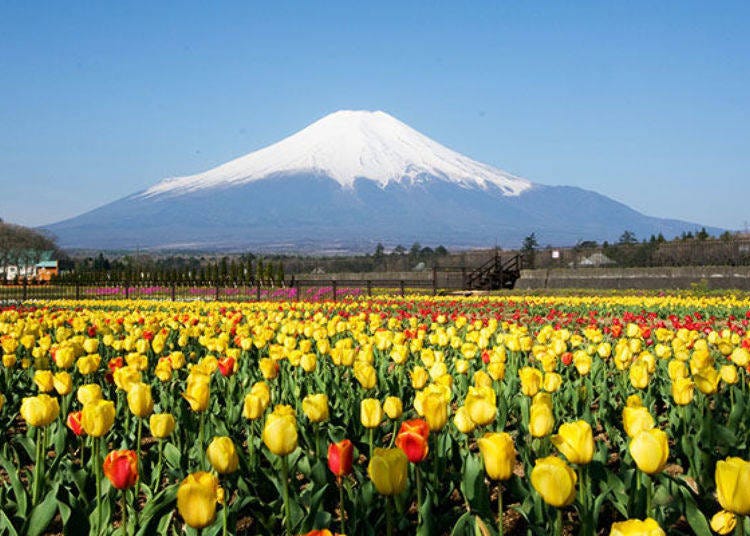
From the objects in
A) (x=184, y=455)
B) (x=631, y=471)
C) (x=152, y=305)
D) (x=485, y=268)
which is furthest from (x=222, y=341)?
(x=485, y=268)

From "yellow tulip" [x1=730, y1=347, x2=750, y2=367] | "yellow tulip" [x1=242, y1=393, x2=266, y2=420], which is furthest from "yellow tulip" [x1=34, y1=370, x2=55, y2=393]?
"yellow tulip" [x1=730, y1=347, x2=750, y2=367]

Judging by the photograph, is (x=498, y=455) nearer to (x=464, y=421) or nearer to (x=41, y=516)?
(x=464, y=421)

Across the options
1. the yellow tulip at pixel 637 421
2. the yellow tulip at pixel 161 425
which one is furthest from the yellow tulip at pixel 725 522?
the yellow tulip at pixel 161 425

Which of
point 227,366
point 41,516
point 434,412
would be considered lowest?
point 41,516

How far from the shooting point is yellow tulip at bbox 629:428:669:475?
103 inches

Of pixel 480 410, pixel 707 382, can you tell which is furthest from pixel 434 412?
pixel 707 382

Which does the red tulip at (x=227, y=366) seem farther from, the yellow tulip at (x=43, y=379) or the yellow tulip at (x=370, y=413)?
the yellow tulip at (x=370, y=413)

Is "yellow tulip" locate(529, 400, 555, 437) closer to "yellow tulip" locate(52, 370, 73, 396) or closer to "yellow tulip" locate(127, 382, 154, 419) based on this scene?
"yellow tulip" locate(127, 382, 154, 419)

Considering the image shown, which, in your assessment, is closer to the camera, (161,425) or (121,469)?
(121,469)

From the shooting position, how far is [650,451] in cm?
262

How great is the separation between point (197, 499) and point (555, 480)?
1.06 metres

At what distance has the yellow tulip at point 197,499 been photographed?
7.57ft

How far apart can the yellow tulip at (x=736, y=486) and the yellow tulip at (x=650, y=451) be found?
1.26ft

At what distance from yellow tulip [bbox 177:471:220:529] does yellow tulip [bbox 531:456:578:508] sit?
971mm
